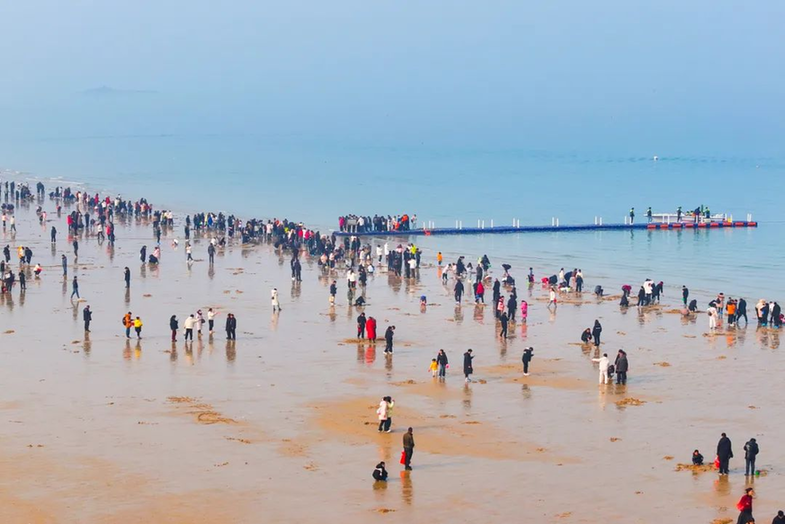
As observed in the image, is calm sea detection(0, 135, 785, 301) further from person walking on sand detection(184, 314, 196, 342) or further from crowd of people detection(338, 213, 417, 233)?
person walking on sand detection(184, 314, 196, 342)

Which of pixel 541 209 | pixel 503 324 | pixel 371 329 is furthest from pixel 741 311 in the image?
pixel 541 209

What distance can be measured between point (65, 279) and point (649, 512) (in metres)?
39.4

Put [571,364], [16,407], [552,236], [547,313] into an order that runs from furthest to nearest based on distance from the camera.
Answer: [552,236], [547,313], [571,364], [16,407]

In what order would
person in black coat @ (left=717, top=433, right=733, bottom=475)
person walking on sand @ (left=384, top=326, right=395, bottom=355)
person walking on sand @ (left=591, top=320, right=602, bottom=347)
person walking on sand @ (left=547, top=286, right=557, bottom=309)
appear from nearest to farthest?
person in black coat @ (left=717, top=433, right=733, bottom=475) → person walking on sand @ (left=384, top=326, right=395, bottom=355) → person walking on sand @ (left=591, top=320, right=602, bottom=347) → person walking on sand @ (left=547, top=286, right=557, bottom=309)

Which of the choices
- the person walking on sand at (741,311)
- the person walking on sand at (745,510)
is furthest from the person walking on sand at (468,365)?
the person walking on sand at (741,311)

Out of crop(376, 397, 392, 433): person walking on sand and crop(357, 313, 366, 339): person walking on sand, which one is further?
crop(357, 313, 366, 339): person walking on sand

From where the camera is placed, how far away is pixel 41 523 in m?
26.1

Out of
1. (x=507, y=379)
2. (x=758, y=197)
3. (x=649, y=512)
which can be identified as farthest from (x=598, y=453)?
(x=758, y=197)

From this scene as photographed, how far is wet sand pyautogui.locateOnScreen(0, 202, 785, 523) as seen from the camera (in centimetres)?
2792

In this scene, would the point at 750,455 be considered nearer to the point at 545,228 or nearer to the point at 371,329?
the point at 371,329

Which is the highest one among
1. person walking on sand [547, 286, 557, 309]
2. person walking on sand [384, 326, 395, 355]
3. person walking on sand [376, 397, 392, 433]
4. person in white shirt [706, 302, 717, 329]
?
person walking on sand [547, 286, 557, 309]

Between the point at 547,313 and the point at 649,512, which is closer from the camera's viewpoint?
the point at 649,512

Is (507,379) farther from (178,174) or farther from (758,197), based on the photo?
(178,174)

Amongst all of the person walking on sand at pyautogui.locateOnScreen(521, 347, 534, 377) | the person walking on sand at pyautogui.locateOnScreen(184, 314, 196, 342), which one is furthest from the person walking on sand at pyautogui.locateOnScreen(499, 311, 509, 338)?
the person walking on sand at pyautogui.locateOnScreen(184, 314, 196, 342)
